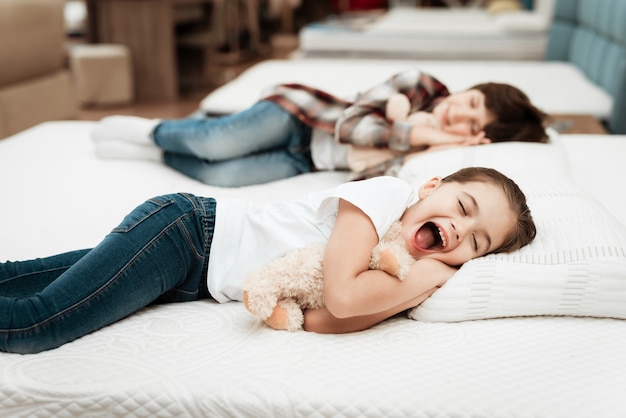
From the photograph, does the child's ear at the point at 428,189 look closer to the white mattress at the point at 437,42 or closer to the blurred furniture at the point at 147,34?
the white mattress at the point at 437,42

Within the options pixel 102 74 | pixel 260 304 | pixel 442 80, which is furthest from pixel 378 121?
pixel 102 74

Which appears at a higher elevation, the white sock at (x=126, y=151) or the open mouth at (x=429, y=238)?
the open mouth at (x=429, y=238)

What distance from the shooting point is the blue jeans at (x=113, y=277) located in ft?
3.01

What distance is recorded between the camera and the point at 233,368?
0.86 meters

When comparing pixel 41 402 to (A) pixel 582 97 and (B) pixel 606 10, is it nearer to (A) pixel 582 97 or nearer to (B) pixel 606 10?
(A) pixel 582 97

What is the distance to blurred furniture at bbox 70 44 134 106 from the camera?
3.98 meters

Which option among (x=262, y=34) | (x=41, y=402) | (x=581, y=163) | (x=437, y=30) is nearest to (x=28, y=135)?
(x=41, y=402)

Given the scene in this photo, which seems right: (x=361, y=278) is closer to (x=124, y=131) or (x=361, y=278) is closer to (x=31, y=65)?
(x=124, y=131)

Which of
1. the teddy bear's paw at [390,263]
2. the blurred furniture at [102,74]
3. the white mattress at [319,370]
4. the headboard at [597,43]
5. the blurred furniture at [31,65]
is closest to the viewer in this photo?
the white mattress at [319,370]

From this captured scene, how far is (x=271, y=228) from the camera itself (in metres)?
1.08

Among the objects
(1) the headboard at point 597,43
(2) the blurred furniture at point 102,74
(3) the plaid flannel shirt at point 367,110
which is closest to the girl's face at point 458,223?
Result: (3) the plaid flannel shirt at point 367,110

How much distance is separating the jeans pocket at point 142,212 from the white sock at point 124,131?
2.38ft

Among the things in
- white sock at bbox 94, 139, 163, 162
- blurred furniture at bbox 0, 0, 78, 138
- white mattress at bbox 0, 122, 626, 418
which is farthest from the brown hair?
blurred furniture at bbox 0, 0, 78, 138

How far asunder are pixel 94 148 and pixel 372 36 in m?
2.22
